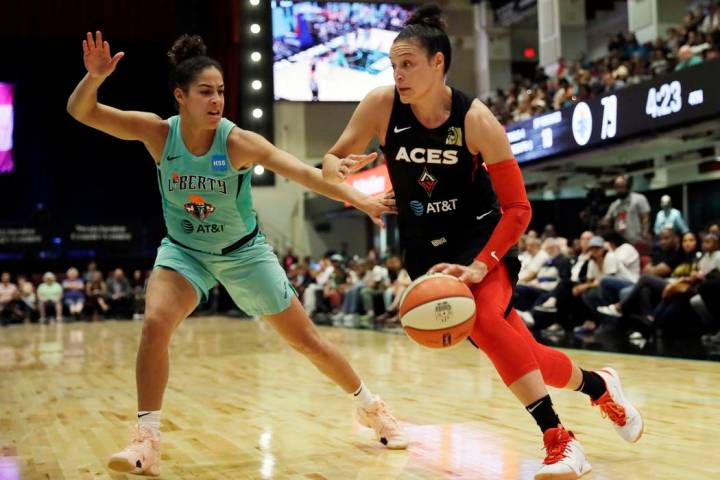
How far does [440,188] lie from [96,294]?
1981 centimetres

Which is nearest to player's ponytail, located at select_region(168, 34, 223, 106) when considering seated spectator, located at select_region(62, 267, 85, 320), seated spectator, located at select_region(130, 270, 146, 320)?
seated spectator, located at select_region(62, 267, 85, 320)

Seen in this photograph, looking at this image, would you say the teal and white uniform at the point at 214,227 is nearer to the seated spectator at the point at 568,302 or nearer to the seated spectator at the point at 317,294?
the seated spectator at the point at 568,302

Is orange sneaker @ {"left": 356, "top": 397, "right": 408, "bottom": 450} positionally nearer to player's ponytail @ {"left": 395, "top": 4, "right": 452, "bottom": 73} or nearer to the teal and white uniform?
the teal and white uniform

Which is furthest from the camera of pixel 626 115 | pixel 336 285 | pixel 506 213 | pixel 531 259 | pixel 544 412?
pixel 336 285

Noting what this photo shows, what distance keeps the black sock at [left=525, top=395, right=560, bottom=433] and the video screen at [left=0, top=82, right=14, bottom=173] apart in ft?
81.3

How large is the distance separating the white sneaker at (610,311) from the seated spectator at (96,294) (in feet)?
49.0

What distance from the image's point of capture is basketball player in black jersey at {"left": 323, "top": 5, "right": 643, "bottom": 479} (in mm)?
3453

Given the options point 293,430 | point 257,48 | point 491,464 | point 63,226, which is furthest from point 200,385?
point 63,226

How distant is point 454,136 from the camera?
362cm

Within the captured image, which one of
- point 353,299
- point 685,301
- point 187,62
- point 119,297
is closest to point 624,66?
point 353,299

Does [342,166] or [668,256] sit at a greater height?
[342,166]

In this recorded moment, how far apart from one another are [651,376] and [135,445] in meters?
4.30

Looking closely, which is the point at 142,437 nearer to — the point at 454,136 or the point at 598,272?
the point at 454,136

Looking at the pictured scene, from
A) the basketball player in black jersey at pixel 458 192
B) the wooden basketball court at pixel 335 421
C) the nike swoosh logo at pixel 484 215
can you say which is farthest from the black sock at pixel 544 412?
the nike swoosh logo at pixel 484 215
